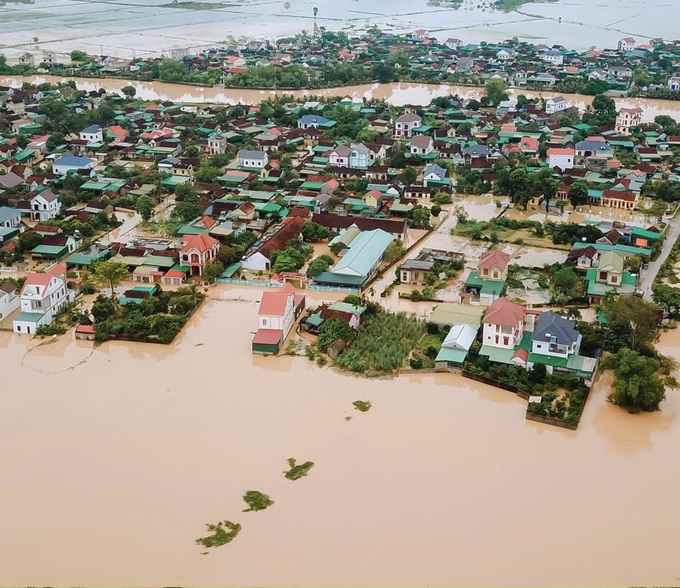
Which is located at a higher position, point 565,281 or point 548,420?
point 565,281

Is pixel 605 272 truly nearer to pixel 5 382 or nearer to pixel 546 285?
pixel 546 285

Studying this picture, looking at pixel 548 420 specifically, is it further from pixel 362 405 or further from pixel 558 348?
pixel 362 405

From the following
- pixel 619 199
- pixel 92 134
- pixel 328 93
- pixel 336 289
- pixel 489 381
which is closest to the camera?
pixel 489 381

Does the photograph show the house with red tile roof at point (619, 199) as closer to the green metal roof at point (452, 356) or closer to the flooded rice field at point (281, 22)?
the green metal roof at point (452, 356)

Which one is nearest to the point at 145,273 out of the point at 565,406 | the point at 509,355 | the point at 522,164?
the point at 509,355

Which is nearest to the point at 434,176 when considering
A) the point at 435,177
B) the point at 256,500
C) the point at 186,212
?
the point at 435,177

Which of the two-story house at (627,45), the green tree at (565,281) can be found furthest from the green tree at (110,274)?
the two-story house at (627,45)

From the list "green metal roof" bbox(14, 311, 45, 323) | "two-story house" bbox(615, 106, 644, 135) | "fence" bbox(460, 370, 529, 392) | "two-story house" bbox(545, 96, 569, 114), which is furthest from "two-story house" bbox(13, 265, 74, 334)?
"two-story house" bbox(545, 96, 569, 114)
